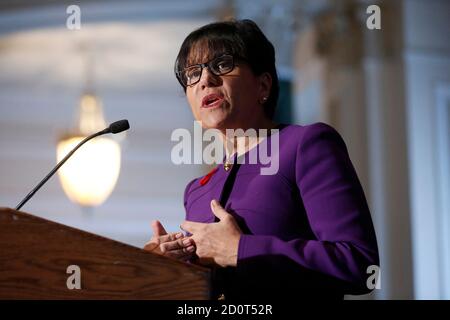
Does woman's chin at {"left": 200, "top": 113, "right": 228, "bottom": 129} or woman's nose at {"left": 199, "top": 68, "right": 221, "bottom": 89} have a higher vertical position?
woman's nose at {"left": 199, "top": 68, "right": 221, "bottom": 89}

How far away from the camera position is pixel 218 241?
139cm

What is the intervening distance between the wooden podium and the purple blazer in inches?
7.2

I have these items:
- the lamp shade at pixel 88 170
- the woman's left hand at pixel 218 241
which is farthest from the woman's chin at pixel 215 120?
the lamp shade at pixel 88 170

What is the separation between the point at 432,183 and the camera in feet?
15.6

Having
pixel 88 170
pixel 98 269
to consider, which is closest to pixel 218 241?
pixel 98 269

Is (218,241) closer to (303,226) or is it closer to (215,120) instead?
(303,226)

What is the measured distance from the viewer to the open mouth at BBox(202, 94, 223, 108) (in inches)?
63.6

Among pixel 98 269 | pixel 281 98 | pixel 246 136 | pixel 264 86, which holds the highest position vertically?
pixel 281 98

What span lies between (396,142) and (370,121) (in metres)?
0.29

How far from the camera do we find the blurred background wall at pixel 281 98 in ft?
15.7

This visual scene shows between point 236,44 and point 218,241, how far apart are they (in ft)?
1.55

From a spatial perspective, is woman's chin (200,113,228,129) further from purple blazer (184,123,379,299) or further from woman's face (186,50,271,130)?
purple blazer (184,123,379,299)

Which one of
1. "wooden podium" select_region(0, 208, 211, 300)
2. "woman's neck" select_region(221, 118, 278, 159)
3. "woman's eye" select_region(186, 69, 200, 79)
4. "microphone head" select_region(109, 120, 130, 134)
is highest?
"woman's eye" select_region(186, 69, 200, 79)

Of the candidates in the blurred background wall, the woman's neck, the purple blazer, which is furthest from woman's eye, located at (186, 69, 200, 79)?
the blurred background wall
